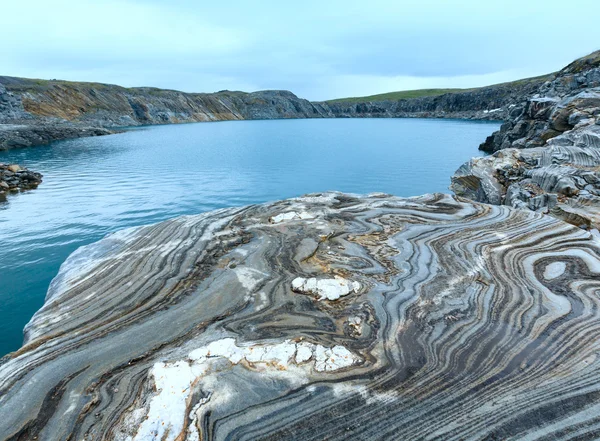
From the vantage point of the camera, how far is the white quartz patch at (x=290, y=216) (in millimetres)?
12023

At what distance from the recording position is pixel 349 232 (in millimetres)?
10562

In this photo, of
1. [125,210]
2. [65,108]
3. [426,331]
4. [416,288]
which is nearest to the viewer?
[426,331]

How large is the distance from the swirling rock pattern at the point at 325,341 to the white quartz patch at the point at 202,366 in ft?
0.08

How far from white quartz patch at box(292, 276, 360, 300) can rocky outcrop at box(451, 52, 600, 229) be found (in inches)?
363

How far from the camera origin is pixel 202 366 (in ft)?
16.9

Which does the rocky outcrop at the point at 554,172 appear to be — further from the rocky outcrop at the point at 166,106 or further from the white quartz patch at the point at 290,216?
the rocky outcrop at the point at 166,106

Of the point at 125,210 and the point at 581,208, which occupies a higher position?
the point at 581,208

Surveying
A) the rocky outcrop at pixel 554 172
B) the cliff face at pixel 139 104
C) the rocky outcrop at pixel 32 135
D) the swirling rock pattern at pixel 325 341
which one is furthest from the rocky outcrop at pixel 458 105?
the rocky outcrop at pixel 32 135

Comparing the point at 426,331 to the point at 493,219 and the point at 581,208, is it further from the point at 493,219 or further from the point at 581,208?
the point at 581,208

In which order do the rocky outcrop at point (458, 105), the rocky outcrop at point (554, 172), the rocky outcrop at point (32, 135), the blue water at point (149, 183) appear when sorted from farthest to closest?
1. the rocky outcrop at point (458, 105)
2. the rocky outcrop at point (32, 135)
3. the blue water at point (149, 183)
4. the rocky outcrop at point (554, 172)

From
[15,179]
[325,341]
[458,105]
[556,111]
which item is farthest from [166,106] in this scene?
[325,341]

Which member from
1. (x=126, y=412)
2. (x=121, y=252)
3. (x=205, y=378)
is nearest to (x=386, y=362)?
(x=205, y=378)

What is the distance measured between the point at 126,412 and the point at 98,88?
128 meters

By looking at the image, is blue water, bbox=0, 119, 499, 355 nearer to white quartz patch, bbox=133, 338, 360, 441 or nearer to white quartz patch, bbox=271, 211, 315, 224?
white quartz patch, bbox=133, 338, 360, 441
